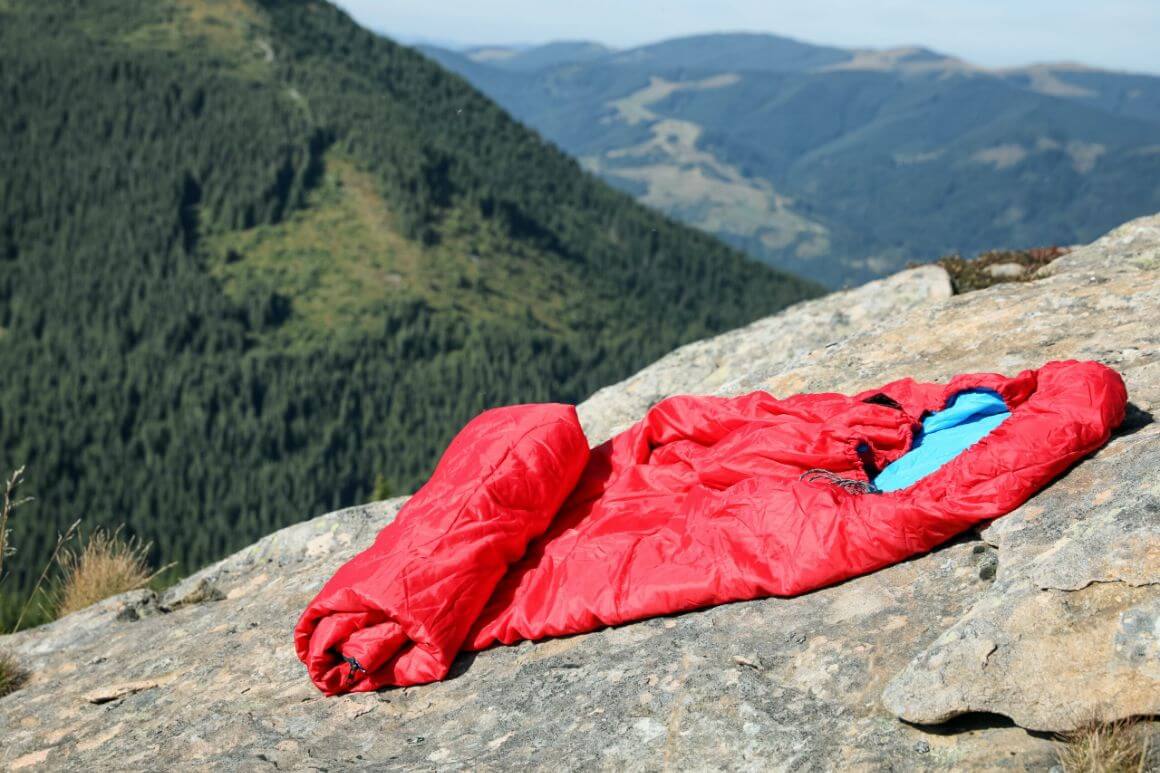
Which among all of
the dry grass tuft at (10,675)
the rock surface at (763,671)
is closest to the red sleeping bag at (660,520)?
the rock surface at (763,671)

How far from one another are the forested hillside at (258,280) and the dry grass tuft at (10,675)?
82.1 meters

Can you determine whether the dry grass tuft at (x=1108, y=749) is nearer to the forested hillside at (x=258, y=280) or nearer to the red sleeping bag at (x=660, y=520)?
the red sleeping bag at (x=660, y=520)

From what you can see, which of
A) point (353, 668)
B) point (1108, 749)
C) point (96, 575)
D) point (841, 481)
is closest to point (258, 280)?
point (96, 575)

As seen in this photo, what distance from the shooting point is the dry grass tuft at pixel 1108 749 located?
4.13m

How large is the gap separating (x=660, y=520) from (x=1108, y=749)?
11.4 ft

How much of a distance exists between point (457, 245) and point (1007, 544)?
5620 inches

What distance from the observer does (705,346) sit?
12.7m

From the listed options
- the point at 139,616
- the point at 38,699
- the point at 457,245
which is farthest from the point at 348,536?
the point at 457,245

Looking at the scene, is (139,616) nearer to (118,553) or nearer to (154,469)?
(118,553)

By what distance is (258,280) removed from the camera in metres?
134

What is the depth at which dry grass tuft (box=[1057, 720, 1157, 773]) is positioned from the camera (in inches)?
163

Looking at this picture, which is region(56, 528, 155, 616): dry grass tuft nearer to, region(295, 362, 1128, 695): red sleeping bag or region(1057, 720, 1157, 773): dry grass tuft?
region(295, 362, 1128, 695): red sleeping bag

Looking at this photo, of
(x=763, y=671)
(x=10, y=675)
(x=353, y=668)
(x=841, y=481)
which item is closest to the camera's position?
(x=763, y=671)

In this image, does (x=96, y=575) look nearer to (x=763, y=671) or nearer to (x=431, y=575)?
(x=431, y=575)
